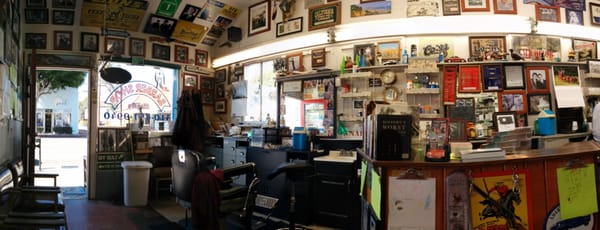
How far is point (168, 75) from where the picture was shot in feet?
22.2

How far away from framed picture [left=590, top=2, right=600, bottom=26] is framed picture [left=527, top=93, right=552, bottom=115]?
1.49 m

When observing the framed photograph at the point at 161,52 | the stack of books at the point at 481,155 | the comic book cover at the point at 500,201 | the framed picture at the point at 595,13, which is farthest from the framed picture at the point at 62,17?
the framed picture at the point at 595,13

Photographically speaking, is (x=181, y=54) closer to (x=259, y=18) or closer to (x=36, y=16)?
(x=259, y=18)

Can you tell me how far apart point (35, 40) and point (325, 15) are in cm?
452

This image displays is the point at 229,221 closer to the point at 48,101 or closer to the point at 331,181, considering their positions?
the point at 331,181

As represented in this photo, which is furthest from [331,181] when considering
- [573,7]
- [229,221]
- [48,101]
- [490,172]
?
[48,101]

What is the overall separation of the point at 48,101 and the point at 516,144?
1265 centimetres

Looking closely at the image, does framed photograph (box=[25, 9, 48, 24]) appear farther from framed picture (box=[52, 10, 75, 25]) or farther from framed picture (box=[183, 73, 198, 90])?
framed picture (box=[183, 73, 198, 90])

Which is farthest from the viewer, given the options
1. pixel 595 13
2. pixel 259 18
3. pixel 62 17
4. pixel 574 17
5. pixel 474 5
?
pixel 259 18

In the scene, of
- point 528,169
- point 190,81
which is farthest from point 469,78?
point 190,81

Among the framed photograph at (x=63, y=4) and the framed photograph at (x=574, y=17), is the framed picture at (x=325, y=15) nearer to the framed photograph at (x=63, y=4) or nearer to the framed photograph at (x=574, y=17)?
the framed photograph at (x=574, y=17)

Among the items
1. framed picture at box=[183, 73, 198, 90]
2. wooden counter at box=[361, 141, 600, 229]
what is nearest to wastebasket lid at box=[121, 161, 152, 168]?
framed picture at box=[183, 73, 198, 90]

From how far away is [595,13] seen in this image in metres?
4.88

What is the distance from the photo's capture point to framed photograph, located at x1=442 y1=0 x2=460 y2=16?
14.8 ft
